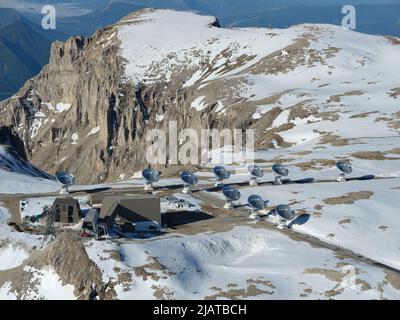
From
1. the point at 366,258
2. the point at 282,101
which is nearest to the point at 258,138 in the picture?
the point at 282,101

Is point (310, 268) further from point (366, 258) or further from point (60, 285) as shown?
point (60, 285)

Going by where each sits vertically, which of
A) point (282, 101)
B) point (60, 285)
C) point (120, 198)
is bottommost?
point (60, 285)

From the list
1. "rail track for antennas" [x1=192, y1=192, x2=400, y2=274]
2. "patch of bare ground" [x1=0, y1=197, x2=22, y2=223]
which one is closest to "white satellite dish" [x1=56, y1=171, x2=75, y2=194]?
"patch of bare ground" [x1=0, y1=197, x2=22, y2=223]

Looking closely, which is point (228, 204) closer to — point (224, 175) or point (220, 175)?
point (220, 175)

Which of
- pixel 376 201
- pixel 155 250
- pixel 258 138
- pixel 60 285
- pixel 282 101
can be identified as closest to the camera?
pixel 60 285

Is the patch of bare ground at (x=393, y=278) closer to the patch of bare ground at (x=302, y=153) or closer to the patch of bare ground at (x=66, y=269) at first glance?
the patch of bare ground at (x=66, y=269)

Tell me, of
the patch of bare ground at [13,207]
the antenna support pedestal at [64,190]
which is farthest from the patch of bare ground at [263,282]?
the antenna support pedestal at [64,190]

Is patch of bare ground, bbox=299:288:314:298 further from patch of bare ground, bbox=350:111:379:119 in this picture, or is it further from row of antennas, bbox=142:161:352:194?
patch of bare ground, bbox=350:111:379:119

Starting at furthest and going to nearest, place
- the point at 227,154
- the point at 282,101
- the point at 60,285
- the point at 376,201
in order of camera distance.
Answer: the point at 282,101
the point at 227,154
the point at 376,201
the point at 60,285
